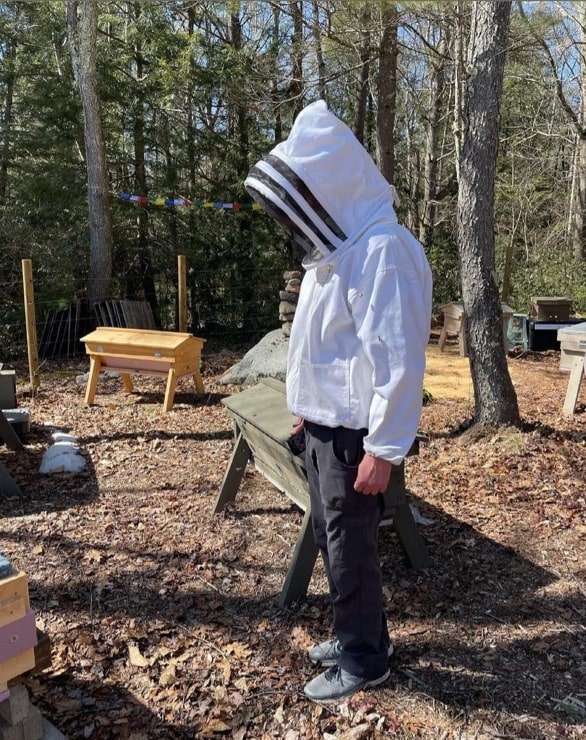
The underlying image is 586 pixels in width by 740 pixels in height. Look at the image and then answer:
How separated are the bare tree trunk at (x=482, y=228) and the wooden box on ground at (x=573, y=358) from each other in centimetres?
110

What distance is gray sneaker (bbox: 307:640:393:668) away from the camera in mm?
2535

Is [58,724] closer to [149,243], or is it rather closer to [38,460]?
[38,460]

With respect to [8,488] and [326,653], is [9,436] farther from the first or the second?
[326,653]

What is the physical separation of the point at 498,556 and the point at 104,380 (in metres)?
5.89

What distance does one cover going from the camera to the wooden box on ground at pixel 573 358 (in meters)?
5.88

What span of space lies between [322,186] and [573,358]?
505cm

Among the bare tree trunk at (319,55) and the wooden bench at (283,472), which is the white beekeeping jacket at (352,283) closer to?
the wooden bench at (283,472)

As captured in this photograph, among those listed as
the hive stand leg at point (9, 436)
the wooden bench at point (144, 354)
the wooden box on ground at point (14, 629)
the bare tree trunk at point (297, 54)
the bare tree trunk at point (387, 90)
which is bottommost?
the hive stand leg at point (9, 436)

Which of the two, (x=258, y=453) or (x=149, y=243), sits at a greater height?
(x=149, y=243)

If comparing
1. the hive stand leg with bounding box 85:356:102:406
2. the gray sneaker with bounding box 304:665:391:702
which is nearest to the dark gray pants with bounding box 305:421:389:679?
the gray sneaker with bounding box 304:665:391:702

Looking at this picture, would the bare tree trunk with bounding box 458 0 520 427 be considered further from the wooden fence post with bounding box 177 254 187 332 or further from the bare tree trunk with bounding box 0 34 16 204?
the bare tree trunk with bounding box 0 34 16 204

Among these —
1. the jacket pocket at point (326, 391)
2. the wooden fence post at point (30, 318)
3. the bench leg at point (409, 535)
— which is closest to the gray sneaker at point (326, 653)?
the bench leg at point (409, 535)

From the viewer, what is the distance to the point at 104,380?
804 centimetres

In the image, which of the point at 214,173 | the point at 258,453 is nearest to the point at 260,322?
the point at 214,173
